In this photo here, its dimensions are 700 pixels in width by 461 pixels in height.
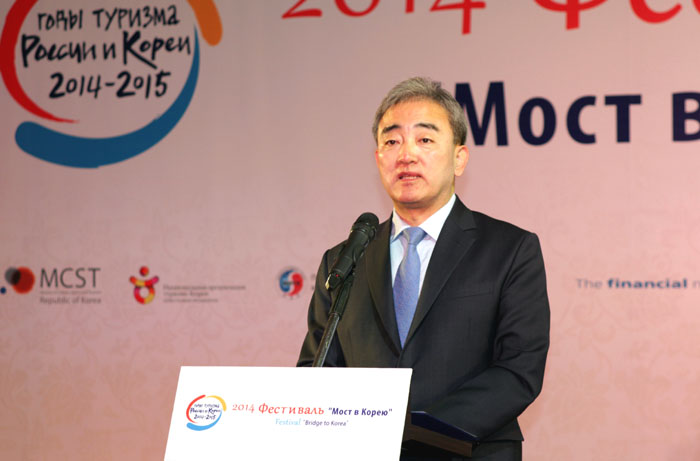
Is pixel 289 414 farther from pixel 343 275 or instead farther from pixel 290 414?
pixel 343 275

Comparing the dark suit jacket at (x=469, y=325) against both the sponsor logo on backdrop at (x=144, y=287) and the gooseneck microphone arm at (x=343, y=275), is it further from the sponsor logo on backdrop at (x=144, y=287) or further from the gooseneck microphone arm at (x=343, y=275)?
the sponsor logo on backdrop at (x=144, y=287)

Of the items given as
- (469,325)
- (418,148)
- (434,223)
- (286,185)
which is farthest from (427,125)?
(286,185)

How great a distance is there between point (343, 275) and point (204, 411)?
0.37m

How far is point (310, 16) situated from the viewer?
4.50 meters

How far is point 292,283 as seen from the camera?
4.41 meters

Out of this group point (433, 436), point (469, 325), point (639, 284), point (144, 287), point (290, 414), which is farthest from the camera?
point (144, 287)

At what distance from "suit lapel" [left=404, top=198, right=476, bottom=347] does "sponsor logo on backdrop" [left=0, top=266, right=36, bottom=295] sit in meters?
3.30

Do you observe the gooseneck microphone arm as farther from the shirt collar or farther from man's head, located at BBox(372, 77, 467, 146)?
man's head, located at BBox(372, 77, 467, 146)

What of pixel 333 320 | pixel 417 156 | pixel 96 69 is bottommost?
pixel 333 320

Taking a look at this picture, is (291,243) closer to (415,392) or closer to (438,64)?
(438,64)

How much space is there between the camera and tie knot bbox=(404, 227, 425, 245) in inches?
87.2

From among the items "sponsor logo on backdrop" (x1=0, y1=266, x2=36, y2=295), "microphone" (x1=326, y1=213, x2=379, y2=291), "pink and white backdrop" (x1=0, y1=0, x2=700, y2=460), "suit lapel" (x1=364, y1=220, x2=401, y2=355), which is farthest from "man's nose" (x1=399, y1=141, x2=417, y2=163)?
"sponsor logo on backdrop" (x1=0, y1=266, x2=36, y2=295)

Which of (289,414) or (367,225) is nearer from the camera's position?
(289,414)

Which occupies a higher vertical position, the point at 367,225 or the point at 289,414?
the point at 367,225
